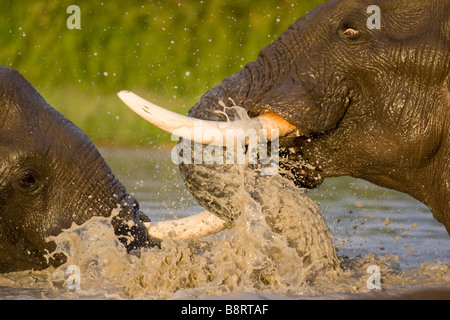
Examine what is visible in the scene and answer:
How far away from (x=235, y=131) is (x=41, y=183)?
1326mm

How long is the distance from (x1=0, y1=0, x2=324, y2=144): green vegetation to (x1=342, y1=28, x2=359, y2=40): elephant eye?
61.9 feet

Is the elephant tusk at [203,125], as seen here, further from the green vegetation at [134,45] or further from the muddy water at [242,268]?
the green vegetation at [134,45]

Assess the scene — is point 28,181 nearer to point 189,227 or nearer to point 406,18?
point 189,227

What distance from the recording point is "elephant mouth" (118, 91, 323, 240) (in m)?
4.43

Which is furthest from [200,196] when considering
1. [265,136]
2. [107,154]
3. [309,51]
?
[107,154]

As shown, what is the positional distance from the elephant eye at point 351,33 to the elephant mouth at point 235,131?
0.50m

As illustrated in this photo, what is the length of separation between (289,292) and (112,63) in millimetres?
21308

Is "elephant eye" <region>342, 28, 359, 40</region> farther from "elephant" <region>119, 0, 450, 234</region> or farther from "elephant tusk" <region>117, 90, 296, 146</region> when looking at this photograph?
"elephant tusk" <region>117, 90, 296, 146</region>

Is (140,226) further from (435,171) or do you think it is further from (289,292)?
(435,171)

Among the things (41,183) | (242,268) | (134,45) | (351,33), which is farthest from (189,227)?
(134,45)

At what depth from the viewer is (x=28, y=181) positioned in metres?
5.32

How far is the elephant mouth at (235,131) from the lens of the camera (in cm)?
443

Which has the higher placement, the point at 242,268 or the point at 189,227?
the point at 189,227

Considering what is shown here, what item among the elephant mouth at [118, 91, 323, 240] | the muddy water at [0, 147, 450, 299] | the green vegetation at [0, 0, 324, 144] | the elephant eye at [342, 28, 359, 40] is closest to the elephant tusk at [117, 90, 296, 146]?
the elephant mouth at [118, 91, 323, 240]
